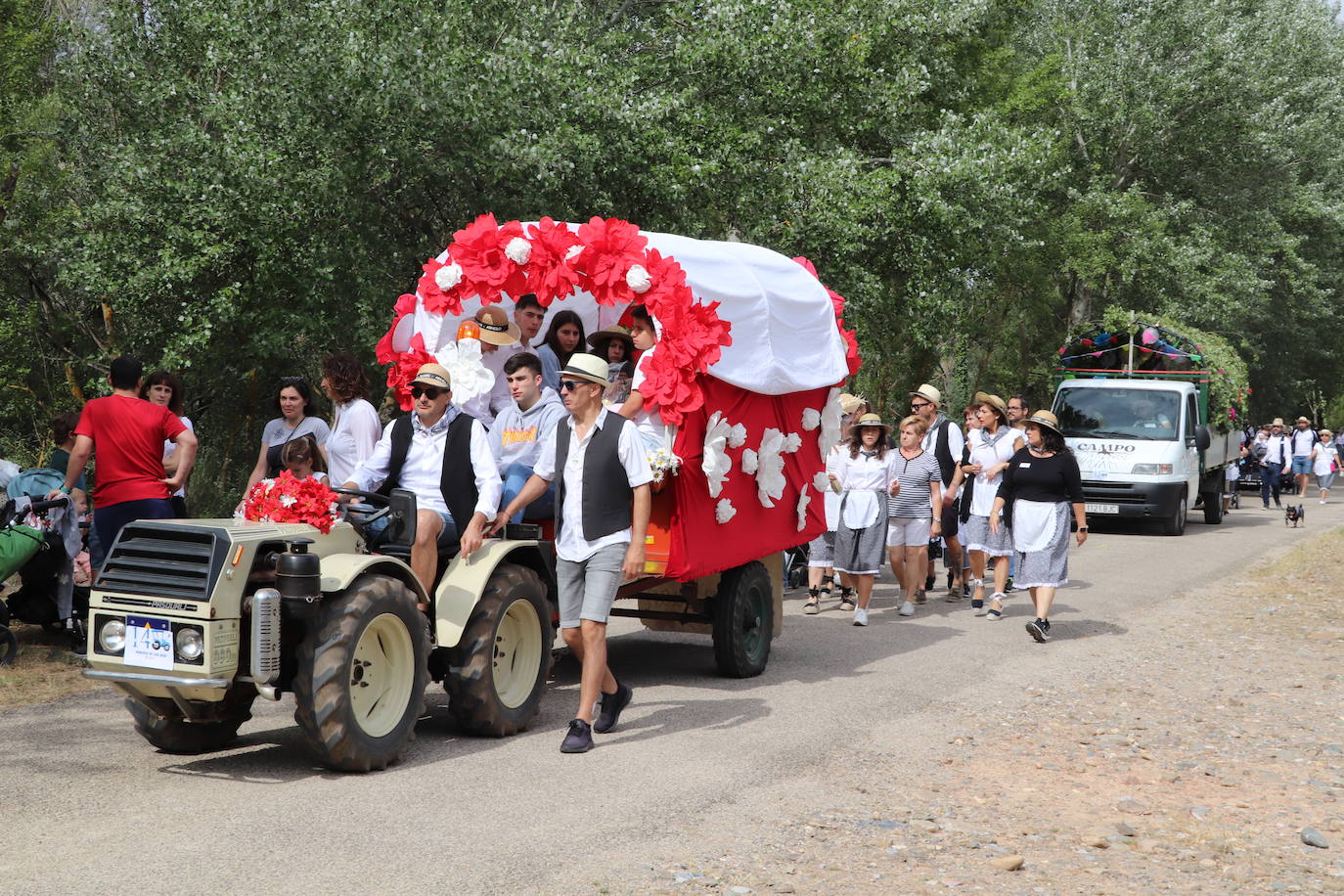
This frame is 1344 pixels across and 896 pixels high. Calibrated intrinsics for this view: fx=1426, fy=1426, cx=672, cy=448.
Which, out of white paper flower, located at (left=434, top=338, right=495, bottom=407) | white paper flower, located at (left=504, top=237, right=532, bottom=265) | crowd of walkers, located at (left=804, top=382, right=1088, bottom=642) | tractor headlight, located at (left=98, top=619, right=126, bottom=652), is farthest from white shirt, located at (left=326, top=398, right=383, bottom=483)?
crowd of walkers, located at (left=804, top=382, right=1088, bottom=642)

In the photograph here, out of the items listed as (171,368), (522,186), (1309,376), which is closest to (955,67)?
(522,186)

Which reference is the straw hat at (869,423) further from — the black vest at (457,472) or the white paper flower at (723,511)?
the black vest at (457,472)

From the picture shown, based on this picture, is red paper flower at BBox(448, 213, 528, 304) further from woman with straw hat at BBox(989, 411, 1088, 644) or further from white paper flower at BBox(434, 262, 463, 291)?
woman with straw hat at BBox(989, 411, 1088, 644)

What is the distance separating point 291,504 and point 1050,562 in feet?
24.0

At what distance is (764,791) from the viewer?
6910 mm

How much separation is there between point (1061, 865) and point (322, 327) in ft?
38.3

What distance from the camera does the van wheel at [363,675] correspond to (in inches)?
262

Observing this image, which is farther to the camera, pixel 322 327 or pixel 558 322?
pixel 322 327

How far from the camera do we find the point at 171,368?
49.6 feet

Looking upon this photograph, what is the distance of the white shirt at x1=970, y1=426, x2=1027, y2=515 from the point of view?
14.2m

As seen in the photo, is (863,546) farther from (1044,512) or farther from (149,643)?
(149,643)

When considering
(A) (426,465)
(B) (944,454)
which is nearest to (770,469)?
(A) (426,465)

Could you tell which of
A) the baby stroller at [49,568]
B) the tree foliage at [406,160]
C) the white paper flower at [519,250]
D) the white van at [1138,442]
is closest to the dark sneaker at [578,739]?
the white paper flower at [519,250]

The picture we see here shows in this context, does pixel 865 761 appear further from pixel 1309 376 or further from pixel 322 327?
pixel 1309 376
